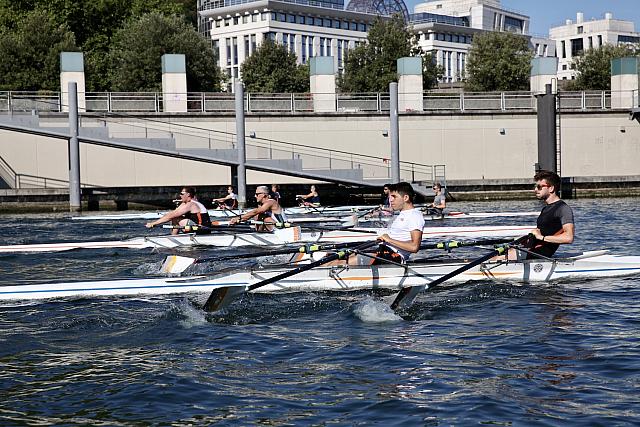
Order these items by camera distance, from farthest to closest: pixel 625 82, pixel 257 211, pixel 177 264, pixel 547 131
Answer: pixel 625 82 < pixel 547 131 < pixel 257 211 < pixel 177 264

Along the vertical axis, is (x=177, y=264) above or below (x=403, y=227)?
below

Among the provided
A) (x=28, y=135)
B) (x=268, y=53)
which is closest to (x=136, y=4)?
(x=268, y=53)

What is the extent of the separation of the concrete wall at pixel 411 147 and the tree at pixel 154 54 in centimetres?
1119

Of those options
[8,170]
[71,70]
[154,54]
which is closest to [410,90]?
[71,70]

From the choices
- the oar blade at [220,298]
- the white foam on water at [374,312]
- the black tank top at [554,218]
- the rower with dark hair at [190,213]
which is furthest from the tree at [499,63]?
the oar blade at [220,298]

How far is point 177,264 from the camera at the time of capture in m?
15.5

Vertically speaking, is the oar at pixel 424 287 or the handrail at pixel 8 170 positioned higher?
the handrail at pixel 8 170

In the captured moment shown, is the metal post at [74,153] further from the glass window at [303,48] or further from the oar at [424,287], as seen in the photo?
the glass window at [303,48]

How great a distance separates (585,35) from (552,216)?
143 m

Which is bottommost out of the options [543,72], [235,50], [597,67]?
[543,72]

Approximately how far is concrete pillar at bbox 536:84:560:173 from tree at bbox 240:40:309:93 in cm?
2191

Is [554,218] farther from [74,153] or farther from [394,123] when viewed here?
[74,153]

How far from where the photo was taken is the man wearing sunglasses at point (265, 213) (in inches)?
790

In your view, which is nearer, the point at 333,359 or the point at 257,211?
the point at 333,359
